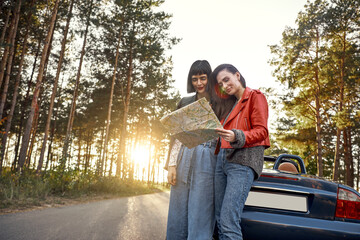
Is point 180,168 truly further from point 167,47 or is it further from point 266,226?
point 167,47

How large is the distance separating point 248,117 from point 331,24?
61.4 feet

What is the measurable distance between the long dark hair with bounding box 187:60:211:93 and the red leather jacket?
53cm

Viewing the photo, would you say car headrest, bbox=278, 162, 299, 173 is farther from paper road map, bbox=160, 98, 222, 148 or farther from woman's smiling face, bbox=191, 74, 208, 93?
paper road map, bbox=160, 98, 222, 148

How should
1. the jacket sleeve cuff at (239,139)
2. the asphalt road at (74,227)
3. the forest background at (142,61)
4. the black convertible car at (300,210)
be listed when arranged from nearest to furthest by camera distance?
the jacket sleeve cuff at (239,139) < the black convertible car at (300,210) < the asphalt road at (74,227) < the forest background at (142,61)

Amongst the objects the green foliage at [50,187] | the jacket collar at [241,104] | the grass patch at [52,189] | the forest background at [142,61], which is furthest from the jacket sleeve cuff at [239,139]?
the forest background at [142,61]

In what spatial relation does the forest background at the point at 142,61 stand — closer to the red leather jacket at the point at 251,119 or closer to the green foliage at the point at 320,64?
the green foliage at the point at 320,64

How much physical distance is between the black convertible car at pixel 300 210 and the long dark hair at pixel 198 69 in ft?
4.17

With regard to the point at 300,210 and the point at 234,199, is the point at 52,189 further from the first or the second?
the point at 234,199

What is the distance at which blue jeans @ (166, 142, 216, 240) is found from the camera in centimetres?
202

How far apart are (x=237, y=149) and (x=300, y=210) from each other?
1.20m

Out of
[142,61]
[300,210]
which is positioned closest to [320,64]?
[142,61]

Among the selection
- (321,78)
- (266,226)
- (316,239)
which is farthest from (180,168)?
(321,78)

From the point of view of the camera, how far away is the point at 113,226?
15.7ft

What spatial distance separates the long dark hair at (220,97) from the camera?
216 centimetres
